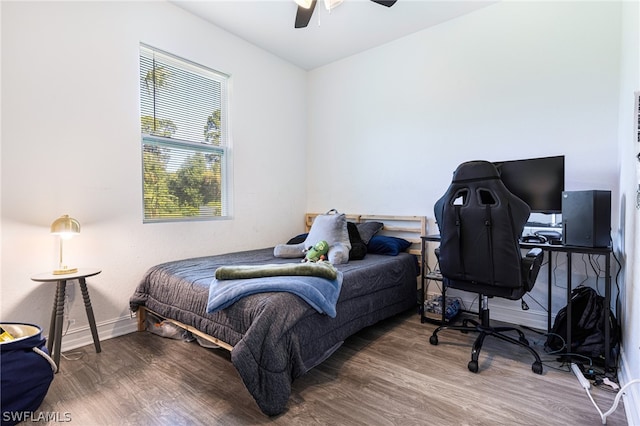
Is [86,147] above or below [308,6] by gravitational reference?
below

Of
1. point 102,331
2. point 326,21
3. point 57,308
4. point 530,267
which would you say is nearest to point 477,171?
point 530,267

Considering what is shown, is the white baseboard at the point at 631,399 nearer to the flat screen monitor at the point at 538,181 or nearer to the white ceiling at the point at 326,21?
the flat screen monitor at the point at 538,181

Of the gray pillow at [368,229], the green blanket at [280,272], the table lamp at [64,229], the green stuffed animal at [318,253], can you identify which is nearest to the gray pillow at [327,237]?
the green stuffed animal at [318,253]

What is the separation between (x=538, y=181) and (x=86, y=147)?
343cm

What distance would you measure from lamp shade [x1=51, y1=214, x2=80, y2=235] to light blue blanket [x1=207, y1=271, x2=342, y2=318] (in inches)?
40.0

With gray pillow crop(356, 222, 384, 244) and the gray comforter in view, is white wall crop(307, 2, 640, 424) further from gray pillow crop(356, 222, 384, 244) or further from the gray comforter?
the gray comforter

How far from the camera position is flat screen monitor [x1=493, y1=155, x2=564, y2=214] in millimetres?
2312

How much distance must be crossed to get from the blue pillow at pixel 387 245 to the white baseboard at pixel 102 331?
7.35 feet

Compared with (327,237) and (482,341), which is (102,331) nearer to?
(327,237)

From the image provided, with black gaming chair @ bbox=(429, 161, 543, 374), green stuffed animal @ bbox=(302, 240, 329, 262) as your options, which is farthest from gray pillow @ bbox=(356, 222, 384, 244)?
black gaming chair @ bbox=(429, 161, 543, 374)

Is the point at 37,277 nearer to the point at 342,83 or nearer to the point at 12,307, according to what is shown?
the point at 12,307

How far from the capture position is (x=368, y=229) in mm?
3326

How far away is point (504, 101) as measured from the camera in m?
2.82

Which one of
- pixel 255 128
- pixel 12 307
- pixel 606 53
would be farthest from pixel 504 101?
pixel 12 307
